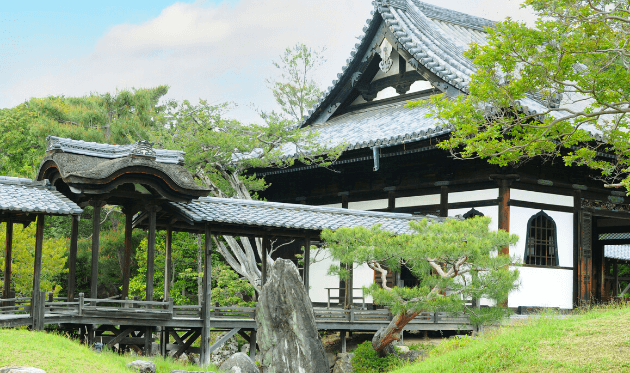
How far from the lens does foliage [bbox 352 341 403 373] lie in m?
15.0

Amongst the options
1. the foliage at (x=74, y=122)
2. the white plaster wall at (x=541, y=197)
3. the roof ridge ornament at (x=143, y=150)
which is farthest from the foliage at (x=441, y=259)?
the foliage at (x=74, y=122)

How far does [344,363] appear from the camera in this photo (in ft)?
55.2

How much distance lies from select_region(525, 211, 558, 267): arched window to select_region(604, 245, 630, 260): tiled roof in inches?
462

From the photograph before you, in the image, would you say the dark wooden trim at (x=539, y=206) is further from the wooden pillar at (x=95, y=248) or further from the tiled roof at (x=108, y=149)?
the wooden pillar at (x=95, y=248)

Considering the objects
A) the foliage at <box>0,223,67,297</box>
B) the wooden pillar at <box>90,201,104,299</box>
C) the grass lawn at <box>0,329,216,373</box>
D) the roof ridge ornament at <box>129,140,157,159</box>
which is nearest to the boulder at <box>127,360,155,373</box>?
the grass lawn at <box>0,329,216,373</box>

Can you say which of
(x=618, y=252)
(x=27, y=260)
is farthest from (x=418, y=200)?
(x=618, y=252)

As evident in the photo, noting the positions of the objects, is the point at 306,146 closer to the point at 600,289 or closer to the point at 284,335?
the point at 284,335

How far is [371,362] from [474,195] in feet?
19.1

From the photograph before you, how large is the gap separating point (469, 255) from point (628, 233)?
51.5 feet

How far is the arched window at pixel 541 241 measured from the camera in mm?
18609

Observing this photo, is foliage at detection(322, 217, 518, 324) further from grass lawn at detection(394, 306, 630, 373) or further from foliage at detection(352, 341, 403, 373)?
foliage at detection(352, 341, 403, 373)

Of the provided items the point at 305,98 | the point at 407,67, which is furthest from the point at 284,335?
the point at 305,98

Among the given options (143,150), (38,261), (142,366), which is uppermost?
(143,150)

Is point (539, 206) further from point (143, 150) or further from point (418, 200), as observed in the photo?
point (143, 150)
